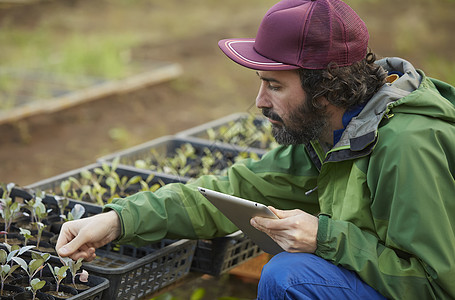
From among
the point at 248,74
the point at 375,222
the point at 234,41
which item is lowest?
the point at 248,74

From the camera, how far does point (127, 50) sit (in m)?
7.81

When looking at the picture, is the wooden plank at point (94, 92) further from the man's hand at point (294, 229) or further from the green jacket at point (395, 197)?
the man's hand at point (294, 229)

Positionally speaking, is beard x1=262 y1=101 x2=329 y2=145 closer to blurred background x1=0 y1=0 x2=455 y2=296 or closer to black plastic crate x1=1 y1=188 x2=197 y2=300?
black plastic crate x1=1 y1=188 x2=197 y2=300

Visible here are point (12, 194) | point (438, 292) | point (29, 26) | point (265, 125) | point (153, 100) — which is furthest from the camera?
point (29, 26)

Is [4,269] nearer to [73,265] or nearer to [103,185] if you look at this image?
[73,265]

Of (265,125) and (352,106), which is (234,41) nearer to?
(352,106)

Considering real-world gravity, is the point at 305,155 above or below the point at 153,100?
above

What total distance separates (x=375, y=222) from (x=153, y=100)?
505cm

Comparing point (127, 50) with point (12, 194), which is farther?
point (127, 50)

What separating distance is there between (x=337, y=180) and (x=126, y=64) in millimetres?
5531

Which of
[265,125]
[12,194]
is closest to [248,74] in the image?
[265,125]

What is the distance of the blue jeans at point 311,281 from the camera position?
1822 mm

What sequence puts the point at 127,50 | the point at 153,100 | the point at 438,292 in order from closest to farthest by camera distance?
the point at 438,292 < the point at 153,100 < the point at 127,50

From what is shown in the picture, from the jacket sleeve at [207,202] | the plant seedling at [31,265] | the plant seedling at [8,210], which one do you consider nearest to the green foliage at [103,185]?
the plant seedling at [8,210]
